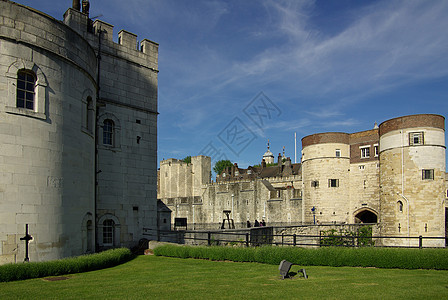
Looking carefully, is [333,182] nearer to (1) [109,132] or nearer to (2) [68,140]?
(1) [109,132]

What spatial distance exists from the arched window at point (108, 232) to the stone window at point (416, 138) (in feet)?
94.1

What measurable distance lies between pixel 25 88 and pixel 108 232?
869 centimetres

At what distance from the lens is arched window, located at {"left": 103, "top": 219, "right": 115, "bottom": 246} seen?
1902cm

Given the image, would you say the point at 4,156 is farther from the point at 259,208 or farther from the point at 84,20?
the point at 259,208

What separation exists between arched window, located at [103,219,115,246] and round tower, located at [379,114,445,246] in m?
27.4

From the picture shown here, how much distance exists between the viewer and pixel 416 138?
35.1 m

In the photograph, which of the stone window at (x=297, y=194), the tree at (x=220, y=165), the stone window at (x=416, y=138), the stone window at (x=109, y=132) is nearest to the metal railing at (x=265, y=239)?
the stone window at (x=109, y=132)

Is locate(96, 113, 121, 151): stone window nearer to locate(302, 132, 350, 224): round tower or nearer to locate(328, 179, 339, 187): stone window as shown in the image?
locate(302, 132, 350, 224): round tower

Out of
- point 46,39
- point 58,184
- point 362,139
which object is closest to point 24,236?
point 58,184

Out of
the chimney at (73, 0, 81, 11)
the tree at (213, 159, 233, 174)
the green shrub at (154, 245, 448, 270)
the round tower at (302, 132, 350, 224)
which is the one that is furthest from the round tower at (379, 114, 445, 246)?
the tree at (213, 159, 233, 174)

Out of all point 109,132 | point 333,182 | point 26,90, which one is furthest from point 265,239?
point 26,90

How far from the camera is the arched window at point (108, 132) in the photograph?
19.8 m

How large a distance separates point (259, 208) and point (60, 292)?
4516 centimetres

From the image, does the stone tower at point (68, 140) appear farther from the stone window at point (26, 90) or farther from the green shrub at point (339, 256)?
the green shrub at point (339, 256)
